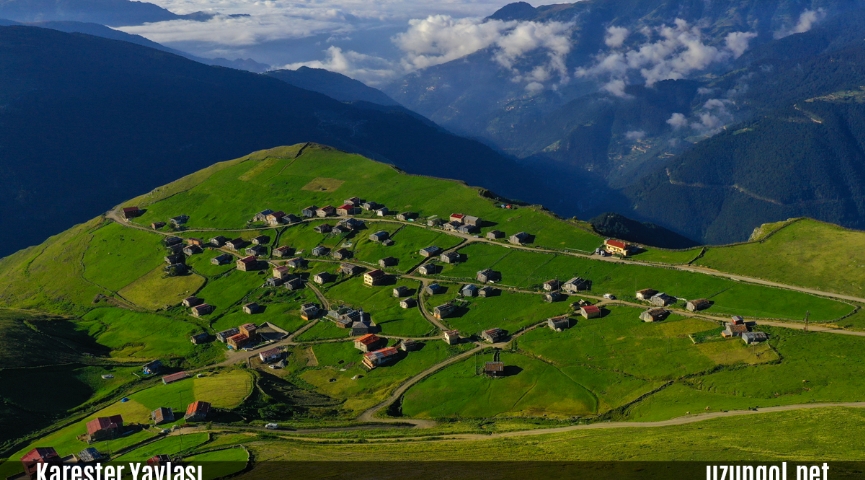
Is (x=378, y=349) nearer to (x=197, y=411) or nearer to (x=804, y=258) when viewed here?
(x=197, y=411)

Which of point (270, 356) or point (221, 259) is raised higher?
point (221, 259)

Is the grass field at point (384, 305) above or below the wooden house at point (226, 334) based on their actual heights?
above

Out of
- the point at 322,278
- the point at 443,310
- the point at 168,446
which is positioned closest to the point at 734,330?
the point at 443,310

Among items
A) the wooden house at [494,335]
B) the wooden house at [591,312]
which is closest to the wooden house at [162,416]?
the wooden house at [494,335]

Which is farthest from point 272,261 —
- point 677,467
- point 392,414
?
point 677,467

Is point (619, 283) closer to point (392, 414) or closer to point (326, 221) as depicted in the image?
point (392, 414)

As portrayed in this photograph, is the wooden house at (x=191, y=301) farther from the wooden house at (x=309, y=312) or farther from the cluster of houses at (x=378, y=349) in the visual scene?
the cluster of houses at (x=378, y=349)
